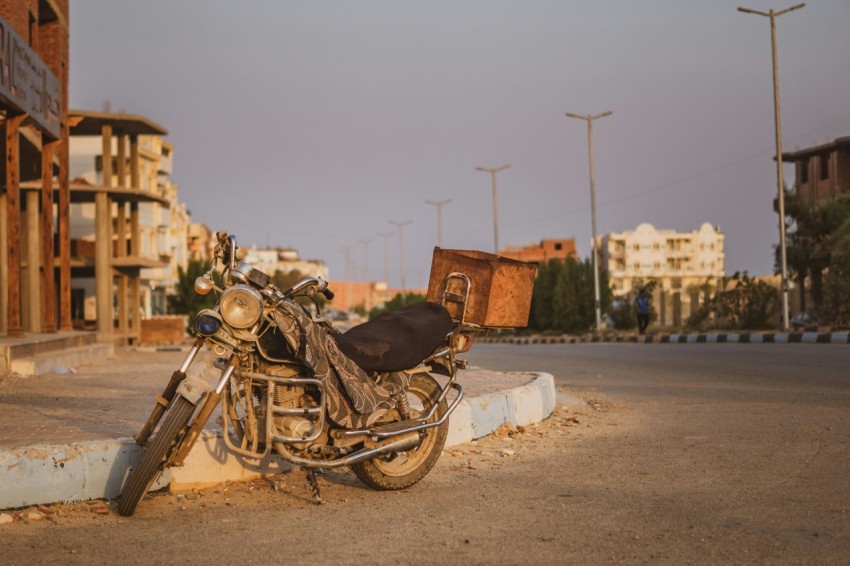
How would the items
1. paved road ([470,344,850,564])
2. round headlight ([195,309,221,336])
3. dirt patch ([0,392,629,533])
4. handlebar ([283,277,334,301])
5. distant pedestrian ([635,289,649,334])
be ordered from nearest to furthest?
paved road ([470,344,850,564]) → round headlight ([195,309,221,336]) → dirt patch ([0,392,629,533]) → handlebar ([283,277,334,301]) → distant pedestrian ([635,289,649,334])

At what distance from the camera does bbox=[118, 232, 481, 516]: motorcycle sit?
584 cm

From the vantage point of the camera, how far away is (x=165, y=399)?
19.6ft

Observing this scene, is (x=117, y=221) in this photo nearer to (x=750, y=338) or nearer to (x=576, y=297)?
(x=576, y=297)

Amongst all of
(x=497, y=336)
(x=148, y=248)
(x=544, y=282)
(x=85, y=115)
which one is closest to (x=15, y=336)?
(x=85, y=115)

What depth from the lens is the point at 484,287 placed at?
7176mm

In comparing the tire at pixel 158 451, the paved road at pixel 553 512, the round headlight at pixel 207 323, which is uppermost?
the round headlight at pixel 207 323

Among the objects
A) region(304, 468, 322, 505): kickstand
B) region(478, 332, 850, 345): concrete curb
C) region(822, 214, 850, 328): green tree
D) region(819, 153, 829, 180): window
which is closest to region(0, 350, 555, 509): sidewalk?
region(304, 468, 322, 505): kickstand

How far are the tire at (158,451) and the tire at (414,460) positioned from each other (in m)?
1.29

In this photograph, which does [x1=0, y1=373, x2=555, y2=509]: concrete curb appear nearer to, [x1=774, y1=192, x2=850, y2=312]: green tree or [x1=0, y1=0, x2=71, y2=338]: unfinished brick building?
[x1=0, y1=0, x2=71, y2=338]: unfinished brick building

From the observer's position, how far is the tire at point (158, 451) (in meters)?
5.70

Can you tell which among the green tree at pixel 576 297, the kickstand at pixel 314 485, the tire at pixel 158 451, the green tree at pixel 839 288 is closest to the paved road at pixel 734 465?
the kickstand at pixel 314 485

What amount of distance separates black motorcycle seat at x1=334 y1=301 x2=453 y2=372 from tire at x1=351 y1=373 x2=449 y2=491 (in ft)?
0.91

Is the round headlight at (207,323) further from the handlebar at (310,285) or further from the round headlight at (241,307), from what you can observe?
the handlebar at (310,285)

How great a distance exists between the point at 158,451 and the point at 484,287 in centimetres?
253
